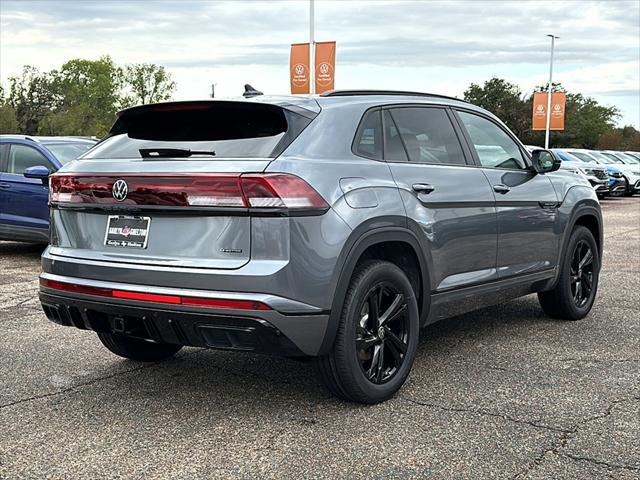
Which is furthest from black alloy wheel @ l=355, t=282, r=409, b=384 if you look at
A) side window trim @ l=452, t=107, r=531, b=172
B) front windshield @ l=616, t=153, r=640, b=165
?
front windshield @ l=616, t=153, r=640, b=165

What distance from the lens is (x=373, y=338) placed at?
185 inches

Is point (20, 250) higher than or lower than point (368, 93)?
lower

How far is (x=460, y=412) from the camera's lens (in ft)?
15.0

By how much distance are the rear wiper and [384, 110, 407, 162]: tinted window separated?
1.11 meters

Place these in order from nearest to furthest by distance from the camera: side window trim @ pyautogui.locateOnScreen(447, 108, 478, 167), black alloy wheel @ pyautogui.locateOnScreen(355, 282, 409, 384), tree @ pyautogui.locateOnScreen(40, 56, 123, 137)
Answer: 1. black alloy wheel @ pyautogui.locateOnScreen(355, 282, 409, 384)
2. side window trim @ pyautogui.locateOnScreen(447, 108, 478, 167)
3. tree @ pyautogui.locateOnScreen(40, 56, 123, 137)

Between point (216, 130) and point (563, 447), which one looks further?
point (216, 130)

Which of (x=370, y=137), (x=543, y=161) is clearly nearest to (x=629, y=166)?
(x=543, y=161)

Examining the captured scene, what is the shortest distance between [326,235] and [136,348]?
1869mm

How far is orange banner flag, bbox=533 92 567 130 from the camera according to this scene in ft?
163

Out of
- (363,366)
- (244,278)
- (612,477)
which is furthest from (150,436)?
(612,477)

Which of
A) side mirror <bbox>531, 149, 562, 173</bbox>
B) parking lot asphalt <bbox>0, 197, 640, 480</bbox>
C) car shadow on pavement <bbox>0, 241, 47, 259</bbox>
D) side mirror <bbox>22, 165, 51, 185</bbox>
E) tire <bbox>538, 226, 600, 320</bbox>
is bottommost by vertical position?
car shadow on pavement <bbox>0, 241, 47, 259</bbox>

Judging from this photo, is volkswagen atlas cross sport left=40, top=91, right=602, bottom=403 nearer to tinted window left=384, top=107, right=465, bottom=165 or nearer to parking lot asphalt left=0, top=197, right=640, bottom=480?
tinted window left=384, top=107, right=465, bottom=165

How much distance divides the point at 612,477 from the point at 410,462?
2.79 ft

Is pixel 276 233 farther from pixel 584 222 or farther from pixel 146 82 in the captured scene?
pixel 146 82
